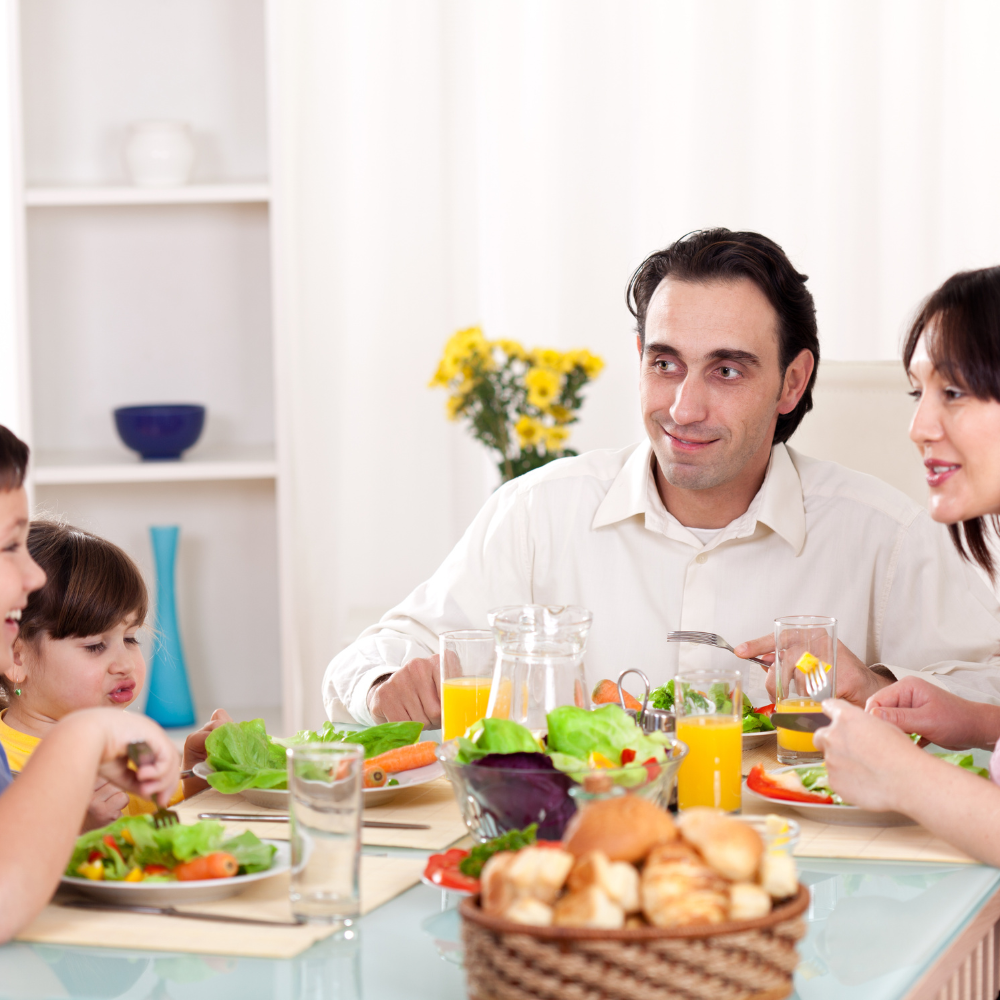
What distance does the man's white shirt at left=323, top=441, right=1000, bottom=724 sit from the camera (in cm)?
196

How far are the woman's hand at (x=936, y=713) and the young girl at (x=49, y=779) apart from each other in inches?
31.0

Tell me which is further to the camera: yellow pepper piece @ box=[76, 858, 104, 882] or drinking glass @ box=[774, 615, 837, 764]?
drinking glass @ box=[774, 615, 837, 764]

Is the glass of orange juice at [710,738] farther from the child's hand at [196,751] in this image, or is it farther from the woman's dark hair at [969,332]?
the child's hand at [196,751]

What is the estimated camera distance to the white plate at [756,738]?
149cm

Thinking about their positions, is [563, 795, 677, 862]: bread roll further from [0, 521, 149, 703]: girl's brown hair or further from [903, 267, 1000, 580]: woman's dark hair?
[0, 521, 149, 703]: girl's brown hair

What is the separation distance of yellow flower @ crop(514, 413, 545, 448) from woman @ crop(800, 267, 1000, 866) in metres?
1.26

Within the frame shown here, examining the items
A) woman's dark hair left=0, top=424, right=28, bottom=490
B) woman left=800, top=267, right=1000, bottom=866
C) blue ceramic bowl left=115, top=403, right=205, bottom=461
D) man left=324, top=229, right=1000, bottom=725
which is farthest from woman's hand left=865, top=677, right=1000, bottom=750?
blue ceramic bowl left=115, top=403, right=205, bottom=461

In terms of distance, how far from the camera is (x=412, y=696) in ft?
5.31

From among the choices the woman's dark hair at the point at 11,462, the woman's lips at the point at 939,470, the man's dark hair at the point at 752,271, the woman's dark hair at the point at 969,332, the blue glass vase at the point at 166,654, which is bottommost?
the blue glass vase at the point at 166,654

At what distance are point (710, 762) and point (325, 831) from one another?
1.34 feet

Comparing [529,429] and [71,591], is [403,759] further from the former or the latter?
[529,429]

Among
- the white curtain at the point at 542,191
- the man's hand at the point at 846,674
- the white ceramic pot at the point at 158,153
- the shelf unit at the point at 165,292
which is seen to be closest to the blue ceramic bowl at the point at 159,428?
the shelf unit at the point at 165,292

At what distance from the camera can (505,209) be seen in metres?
3.20

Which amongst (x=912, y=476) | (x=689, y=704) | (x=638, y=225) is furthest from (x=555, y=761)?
(x=638, y=225)
